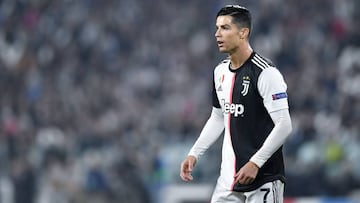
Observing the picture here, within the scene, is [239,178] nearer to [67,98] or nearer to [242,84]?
[242,84]

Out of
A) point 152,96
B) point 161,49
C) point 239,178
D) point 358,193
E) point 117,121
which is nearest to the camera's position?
point 239,178

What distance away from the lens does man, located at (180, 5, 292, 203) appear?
23.6 ft

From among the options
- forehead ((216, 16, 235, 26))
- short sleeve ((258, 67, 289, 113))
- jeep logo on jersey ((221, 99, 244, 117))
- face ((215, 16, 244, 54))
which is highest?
Result: forehead ((216, 16, 235, 26))

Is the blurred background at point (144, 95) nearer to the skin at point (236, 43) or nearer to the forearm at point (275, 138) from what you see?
the skin at point (236, 43)

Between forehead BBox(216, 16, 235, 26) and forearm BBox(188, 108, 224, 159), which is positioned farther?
forearm BBox(188, 108, 224, 159)

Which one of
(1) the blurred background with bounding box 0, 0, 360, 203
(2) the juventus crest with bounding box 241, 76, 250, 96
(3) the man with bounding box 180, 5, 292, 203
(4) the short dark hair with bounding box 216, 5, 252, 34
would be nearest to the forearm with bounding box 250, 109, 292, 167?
(3) the man with bounding box 180, 5, 292, 203

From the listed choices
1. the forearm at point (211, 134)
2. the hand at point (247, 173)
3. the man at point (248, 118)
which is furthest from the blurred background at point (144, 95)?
the hand at point (247, 173)

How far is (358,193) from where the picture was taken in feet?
47.3

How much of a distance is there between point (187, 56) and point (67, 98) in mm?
2835

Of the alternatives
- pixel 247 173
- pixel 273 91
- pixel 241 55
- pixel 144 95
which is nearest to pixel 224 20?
pixel 241 55

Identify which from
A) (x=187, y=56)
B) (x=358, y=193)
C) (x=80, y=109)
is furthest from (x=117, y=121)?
(x=358, y=193)

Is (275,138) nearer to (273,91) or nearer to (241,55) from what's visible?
(273,91)

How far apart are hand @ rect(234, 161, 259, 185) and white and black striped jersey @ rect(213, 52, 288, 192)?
176 mm

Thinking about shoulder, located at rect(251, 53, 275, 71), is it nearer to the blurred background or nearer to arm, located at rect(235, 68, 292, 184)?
arm, located at rect(235, 68, 292, 184)
